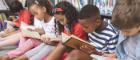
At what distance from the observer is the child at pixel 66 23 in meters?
2.18

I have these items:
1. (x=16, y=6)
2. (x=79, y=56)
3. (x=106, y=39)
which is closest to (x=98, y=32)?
(x=106, y=39)

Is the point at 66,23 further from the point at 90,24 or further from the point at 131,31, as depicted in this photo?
the point at 131,31

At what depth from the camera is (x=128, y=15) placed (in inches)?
54.2

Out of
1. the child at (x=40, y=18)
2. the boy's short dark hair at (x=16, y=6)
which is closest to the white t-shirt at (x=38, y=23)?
the child at (x=40, y=18)

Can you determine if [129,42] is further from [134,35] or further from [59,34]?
[59,34]

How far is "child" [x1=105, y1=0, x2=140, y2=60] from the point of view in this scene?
1.38 m

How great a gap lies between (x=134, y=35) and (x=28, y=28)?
1233 mm

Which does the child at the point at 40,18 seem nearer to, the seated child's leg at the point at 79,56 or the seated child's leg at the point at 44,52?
the seated child's leg at the point at 44,52

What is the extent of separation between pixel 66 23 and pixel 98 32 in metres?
0.42

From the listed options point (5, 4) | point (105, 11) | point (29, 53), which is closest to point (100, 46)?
point (105, 11)

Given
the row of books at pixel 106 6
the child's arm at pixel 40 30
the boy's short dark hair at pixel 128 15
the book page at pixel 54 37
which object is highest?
the boy's short dark hair at pixel 128 15

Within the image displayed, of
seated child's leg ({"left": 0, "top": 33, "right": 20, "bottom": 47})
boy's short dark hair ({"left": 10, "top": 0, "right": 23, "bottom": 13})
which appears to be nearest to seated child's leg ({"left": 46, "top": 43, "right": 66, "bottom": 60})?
seated child's leg ({"left": 0, "top": 33, "right": 20, "bottom": 47})

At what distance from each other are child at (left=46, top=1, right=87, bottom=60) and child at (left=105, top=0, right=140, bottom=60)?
652mm

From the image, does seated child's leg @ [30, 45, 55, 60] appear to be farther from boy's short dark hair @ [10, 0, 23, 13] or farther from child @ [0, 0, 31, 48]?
boy's short dark hair @ [10, 0, 23, 13]
